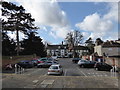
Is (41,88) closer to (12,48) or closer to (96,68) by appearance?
(96,68)

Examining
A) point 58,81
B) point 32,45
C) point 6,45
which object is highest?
point 32,45

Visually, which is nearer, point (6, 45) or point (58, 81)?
point (58, 81)

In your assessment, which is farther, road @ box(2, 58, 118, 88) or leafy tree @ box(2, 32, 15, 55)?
leafy tree @ box(2, 32, 15, 55)

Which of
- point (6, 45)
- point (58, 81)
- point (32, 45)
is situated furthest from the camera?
point (32, 45)

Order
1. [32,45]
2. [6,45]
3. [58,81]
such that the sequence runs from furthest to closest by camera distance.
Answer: [32,45] → [6,45] → [58,81]

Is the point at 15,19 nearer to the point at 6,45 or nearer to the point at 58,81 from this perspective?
the point at 6,45

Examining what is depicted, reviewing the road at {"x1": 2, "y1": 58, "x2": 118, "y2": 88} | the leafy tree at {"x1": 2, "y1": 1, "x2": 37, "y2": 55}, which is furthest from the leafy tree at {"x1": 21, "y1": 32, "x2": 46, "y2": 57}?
the road at {"x1": 2, "y1": 58, "x2": 118, "y2": 88}

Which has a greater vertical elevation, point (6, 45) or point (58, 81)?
point (6, 45)

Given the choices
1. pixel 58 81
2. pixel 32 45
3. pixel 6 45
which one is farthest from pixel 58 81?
pixel 32 45

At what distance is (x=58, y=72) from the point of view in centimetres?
2438

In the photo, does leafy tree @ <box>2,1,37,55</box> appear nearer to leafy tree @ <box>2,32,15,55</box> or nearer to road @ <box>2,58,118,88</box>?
leafy tree @ <box>2,32,15,55</box>

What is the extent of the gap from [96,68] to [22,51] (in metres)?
36.4

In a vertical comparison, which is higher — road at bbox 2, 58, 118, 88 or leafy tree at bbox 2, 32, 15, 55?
leafy tree at bbox 2, 32, 15, 55

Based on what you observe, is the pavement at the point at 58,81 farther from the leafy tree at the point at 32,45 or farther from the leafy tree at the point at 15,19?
the leafy tree at the point at 32,45
